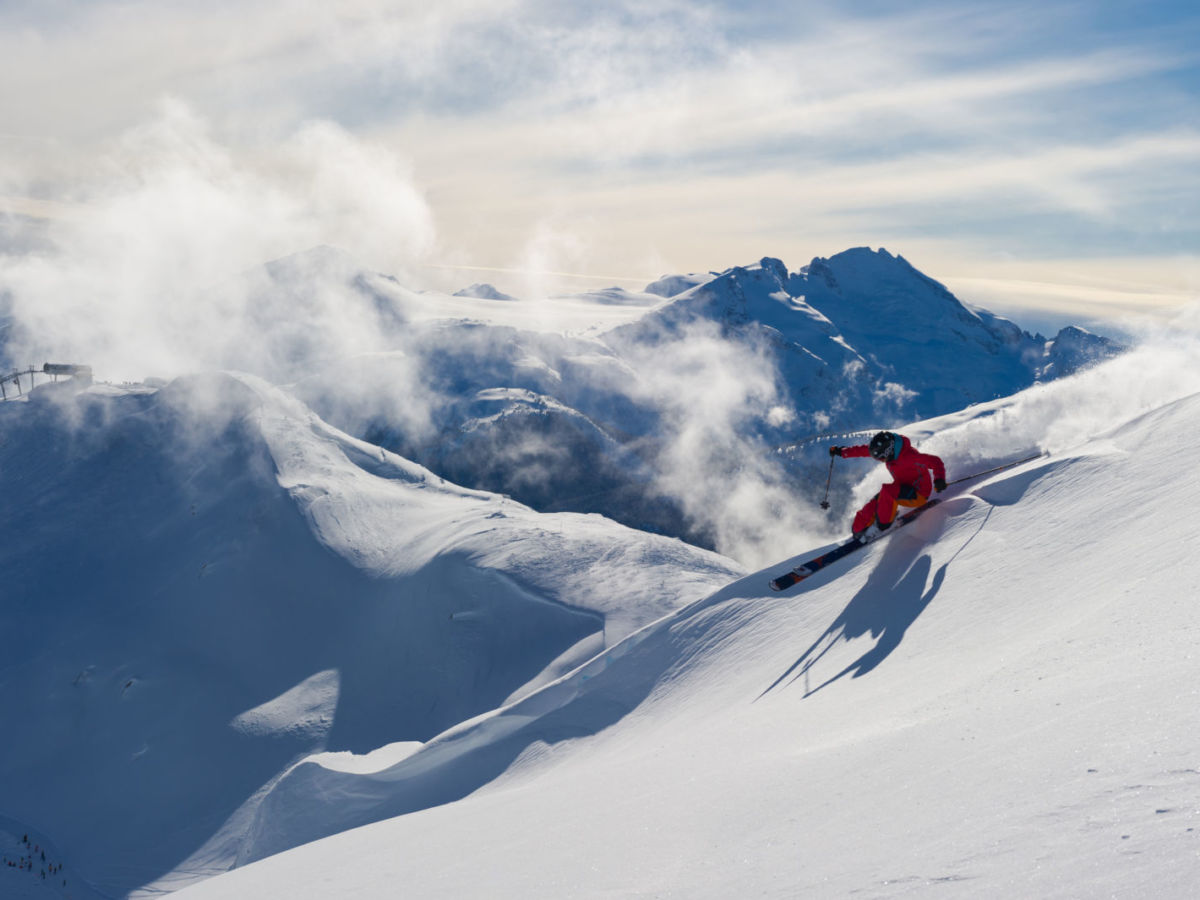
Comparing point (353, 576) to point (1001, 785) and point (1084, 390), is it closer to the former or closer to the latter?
point (1084, 390)

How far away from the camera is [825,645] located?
1291 cm

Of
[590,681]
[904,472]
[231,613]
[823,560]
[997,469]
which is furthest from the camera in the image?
[231,613]

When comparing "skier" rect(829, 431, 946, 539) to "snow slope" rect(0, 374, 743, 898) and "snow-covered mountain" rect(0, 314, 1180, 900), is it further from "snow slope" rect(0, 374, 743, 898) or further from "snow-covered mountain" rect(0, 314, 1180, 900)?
"snow slope" rect(0, 374, 743, 898)

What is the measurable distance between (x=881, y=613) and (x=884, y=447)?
3.01 meters

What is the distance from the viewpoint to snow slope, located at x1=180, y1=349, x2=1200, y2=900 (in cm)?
466

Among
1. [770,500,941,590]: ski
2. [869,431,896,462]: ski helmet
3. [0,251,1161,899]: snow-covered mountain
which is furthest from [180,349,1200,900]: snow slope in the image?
[869,431,896,462]: ski helmet

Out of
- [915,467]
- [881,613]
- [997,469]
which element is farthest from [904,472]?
[881,613]

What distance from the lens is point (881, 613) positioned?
12.5m

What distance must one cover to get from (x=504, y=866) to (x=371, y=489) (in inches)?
1250

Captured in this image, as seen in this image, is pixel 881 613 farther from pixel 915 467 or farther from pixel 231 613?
pixel 231 613

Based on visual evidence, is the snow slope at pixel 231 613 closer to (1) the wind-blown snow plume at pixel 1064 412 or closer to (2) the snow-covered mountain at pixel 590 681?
(2) the snow-covered mountain at pixel 590 681

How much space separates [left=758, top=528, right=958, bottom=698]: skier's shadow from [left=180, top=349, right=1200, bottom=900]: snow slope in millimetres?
50

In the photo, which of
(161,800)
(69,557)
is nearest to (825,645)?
(161,800)

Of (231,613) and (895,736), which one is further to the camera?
(231,613)
